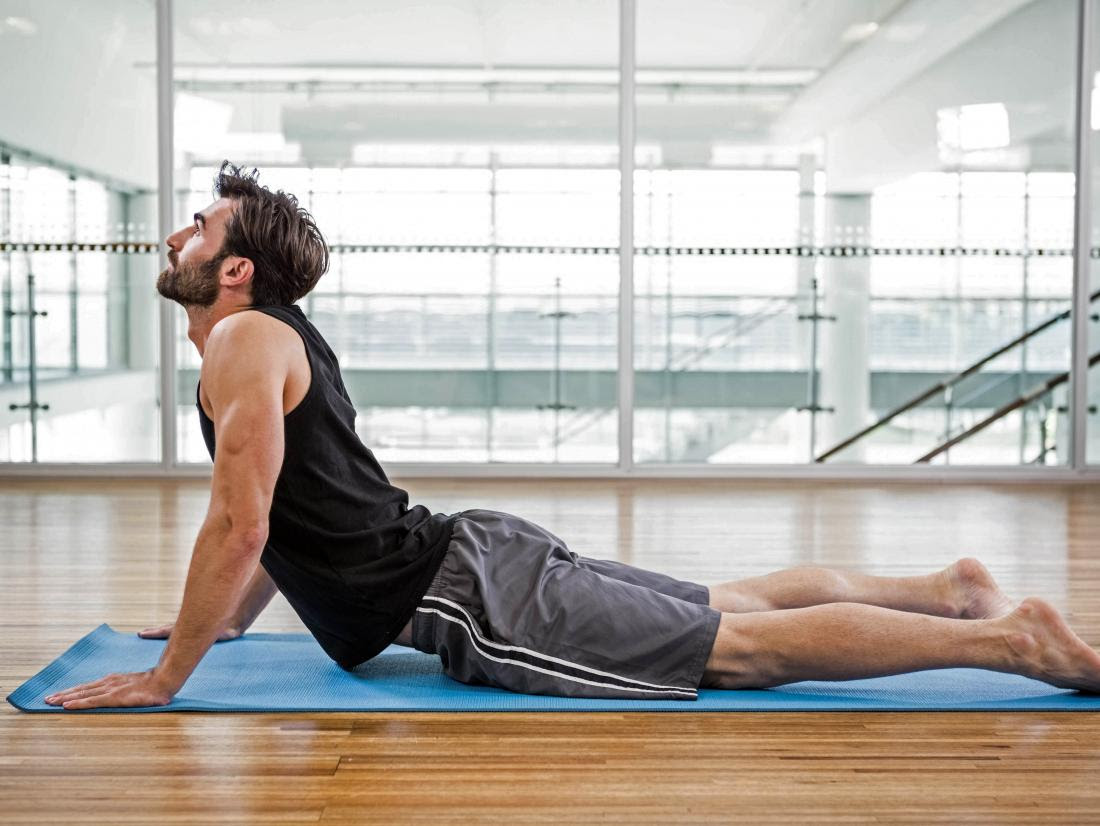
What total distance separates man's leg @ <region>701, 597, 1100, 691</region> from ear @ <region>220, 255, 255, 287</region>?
0.96 m

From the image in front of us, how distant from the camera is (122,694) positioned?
1.93 meters

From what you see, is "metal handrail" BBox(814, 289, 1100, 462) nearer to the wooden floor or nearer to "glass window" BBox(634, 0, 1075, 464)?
"glass window" BBox(634, 0, 1075, 464)

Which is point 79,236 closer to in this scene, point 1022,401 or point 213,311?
point 213,311

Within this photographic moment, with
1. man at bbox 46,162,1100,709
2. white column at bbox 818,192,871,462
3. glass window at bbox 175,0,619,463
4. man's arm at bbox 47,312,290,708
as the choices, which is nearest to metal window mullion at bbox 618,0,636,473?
glass window at bbox 175,0,619,463

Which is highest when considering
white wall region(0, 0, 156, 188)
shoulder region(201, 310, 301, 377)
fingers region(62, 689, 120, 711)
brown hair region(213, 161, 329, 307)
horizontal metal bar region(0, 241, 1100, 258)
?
white wall region(0, 0, 156, 188)

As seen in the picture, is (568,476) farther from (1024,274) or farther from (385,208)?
(1024,274)

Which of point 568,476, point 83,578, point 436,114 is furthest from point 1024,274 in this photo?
point 83,578

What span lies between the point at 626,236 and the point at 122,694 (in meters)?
3.76

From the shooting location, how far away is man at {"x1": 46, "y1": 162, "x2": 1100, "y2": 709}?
1.87m

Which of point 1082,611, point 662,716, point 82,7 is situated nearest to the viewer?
point 662,716

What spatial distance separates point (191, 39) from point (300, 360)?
3788mm

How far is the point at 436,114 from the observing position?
524 cm

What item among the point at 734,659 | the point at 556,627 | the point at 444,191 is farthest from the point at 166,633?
the point at 444,191

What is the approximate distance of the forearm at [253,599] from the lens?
226 cm
